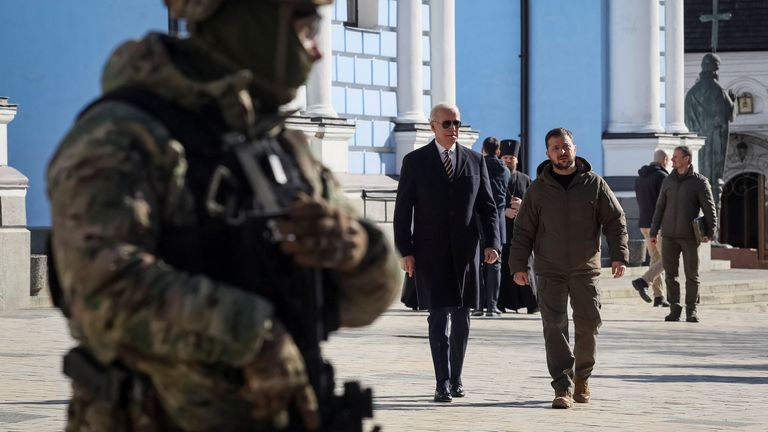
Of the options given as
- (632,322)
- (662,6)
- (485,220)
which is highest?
(662,6)

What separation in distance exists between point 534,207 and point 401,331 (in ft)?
17.1

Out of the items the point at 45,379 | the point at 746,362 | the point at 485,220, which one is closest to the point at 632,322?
the point at 746,362

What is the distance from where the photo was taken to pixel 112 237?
3174 mm

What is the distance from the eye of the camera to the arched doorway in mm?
53688

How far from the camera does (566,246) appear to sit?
10617mm

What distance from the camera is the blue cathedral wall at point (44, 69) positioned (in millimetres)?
17922

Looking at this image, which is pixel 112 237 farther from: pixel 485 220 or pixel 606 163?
pixel 606 163

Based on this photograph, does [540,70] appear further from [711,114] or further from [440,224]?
[440,224]

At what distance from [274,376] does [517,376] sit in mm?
8965

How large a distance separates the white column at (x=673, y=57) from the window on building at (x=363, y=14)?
6.88 metres

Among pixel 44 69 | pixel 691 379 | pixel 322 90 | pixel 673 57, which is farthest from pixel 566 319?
pixel 673 57

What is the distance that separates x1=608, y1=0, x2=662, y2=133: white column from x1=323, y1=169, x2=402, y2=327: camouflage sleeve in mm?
23629

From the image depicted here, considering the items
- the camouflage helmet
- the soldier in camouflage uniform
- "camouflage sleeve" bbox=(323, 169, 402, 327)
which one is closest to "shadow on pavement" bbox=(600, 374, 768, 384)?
"camouflage sleeve" bbox=(323, 169, 402, 327)

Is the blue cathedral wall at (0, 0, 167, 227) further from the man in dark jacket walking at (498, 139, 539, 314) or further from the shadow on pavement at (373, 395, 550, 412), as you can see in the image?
the shadow on pavement at (373, 395, 550, 412)
